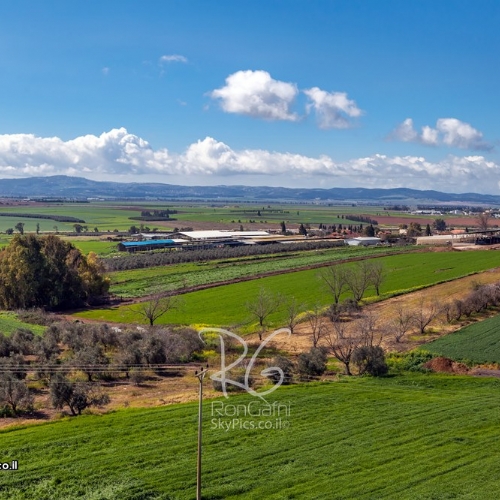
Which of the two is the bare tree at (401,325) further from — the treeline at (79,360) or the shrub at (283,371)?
the treeline at (79,360)

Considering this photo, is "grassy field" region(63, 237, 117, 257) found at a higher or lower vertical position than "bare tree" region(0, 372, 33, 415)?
higher

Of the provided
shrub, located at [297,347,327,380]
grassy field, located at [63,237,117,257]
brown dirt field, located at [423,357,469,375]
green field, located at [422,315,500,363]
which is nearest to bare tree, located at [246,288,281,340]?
shrub, located at [297,347,327,380]

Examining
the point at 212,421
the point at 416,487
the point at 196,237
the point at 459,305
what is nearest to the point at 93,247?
the point at 196,237

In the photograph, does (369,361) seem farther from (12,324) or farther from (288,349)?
(12,324)

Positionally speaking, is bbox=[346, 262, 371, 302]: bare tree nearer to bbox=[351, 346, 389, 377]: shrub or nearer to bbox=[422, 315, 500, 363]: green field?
bbox=[422, 315, 500, 363]: green field

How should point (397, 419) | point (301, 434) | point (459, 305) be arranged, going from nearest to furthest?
1. point (301, 434)
2. point (397, 419)
3. point (459, 305)

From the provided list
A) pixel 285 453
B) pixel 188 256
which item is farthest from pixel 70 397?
pixel 188 256

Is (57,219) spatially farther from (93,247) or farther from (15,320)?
(15,320)
